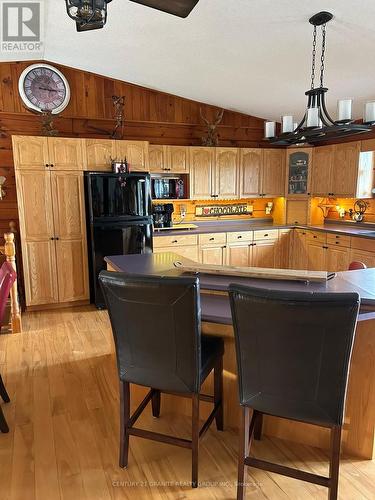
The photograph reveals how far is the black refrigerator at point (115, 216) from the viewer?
170 inches

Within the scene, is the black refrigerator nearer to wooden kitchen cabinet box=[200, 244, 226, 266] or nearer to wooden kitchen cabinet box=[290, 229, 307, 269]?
wooden kitchen cabinet box=[200, 244, 226, 266]

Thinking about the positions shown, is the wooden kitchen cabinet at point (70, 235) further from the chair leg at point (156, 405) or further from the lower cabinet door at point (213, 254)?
the chair leg at point (156, 405)

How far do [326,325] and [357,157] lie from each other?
162 inches

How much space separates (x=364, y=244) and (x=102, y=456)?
3773 millimetres

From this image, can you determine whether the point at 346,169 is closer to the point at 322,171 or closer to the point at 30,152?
the point at 322,171

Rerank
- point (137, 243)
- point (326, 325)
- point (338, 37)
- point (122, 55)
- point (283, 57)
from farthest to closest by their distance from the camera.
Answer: point (137, 243) < point (122, 55) < point (283, 57) < point (338, 37) < point (326, 325)

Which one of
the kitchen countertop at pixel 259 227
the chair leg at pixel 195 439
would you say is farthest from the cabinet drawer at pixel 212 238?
the chair leg at pixel 195 439

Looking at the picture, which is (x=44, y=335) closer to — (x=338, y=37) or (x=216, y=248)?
(x=216, y=248)

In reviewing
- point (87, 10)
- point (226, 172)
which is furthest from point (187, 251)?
point (87, 10)

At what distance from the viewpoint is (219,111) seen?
212 inches

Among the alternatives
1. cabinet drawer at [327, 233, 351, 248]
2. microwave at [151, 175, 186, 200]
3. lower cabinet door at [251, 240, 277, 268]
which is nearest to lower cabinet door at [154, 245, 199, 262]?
microwave at [151, 175, 186, 200]

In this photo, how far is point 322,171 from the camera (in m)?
5.36

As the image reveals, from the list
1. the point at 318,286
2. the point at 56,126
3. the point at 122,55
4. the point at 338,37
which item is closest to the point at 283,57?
the point at 338,37

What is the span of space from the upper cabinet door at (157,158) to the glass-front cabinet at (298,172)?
79.8 inches
